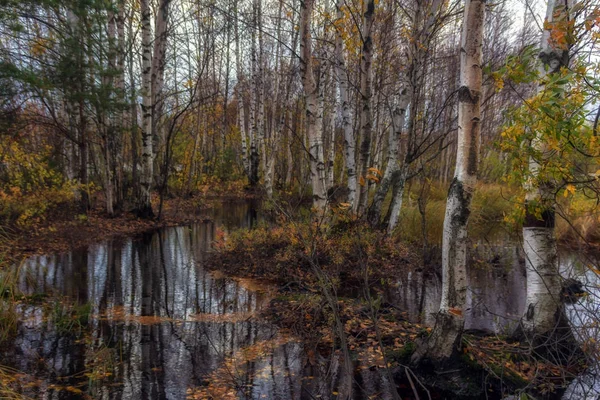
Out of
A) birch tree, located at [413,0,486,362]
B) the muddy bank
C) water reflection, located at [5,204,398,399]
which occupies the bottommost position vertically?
water reflection, located at [5,204,398,399]

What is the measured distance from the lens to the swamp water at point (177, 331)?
14.8 ft

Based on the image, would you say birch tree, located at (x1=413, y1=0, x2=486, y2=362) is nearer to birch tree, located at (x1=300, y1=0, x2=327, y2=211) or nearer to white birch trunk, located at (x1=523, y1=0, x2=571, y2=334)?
white birch trunk, located at (x1=523, y1=0, x2=571, y2=334)

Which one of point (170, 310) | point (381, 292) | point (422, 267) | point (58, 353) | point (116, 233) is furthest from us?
point (116, 233)

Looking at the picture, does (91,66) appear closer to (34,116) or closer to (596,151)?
(34,116)

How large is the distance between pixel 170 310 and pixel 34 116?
296 inches

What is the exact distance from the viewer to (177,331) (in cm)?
605

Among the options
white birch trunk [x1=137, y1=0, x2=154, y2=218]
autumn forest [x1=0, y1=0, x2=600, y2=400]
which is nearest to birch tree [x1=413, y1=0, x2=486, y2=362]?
autumn forest [x1=0, y1=0, x2=600, y2=400]

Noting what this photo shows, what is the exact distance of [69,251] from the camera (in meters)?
10.5

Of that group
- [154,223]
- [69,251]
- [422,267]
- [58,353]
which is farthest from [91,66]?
[422,267]

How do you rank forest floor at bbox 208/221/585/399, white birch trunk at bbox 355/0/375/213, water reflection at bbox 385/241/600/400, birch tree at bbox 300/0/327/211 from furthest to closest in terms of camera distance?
1. white birch trunk at bbox 355/0/375/213
2. birch tree at bbox 300/0/327/211
3. water reflection at bbox 385/241/600/400
4. forest floor at bbox 208/221/585/399

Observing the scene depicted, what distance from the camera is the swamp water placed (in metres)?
4.51

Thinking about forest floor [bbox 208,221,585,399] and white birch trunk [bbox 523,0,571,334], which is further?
white birch trunk [bbox 523,0,571,334]

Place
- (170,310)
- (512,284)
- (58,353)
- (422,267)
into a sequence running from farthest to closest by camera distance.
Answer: (422,267) < (512,284) < (170,310) < (58,353)

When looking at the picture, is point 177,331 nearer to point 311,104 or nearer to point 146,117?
point 311,104
